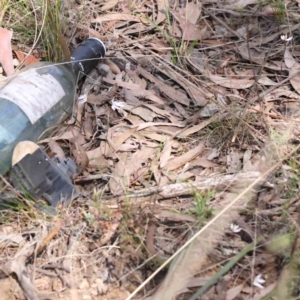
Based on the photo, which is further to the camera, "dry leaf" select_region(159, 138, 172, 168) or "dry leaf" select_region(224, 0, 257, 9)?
"dry leaf" select_region(224, 0, 257, 9)

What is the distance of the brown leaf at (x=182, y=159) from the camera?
5.44 feet

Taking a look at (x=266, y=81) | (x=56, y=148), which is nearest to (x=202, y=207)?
(x=56, y=148)

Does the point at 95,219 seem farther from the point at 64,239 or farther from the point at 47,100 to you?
the point at 47,100

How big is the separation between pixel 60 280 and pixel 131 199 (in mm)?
305

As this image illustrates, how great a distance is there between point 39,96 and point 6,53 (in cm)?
35

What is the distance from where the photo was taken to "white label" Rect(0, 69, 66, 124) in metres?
1.69

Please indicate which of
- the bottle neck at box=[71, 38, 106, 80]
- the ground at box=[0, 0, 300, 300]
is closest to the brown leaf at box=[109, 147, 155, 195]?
the ground at box=[0, 0, 300, 300]

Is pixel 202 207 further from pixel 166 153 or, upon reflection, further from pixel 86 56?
pixel 86 56

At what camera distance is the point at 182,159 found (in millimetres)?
1674

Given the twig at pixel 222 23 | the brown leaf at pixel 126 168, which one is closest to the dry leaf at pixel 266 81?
the twig at pixel 222 23

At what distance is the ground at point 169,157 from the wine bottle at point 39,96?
0.04 meters

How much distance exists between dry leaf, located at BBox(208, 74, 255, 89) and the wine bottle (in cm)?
43

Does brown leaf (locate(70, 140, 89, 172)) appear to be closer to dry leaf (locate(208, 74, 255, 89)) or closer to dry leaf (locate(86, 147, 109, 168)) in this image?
dry leaf (locate(86, 147, 109, 168))

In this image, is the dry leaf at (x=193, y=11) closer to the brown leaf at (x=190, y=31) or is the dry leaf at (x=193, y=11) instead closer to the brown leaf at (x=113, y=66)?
the brown leaf at (x=190, y=31)
